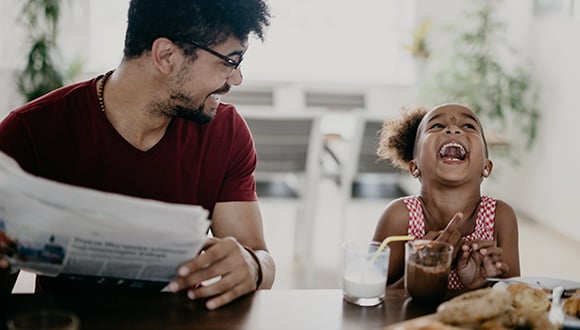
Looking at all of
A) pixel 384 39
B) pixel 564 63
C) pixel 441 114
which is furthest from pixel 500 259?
pixel 384 39

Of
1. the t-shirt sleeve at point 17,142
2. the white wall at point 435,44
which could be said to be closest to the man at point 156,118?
the t-shirt sleeve at point 17,142

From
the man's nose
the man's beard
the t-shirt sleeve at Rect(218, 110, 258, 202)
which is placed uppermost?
the man's nose

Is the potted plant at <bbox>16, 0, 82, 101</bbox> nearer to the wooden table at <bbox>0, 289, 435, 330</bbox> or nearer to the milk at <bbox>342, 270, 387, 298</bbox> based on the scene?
the wooden table at <bbox>0, 289, 435, 330</bbox>

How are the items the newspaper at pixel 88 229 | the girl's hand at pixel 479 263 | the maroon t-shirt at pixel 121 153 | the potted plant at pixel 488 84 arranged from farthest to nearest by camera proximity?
the potted plant at pixel 488 84
the maroon t-shirt at pixel 121 153
the girl's hand at pixel 479 263
the newspaper at pixel 88 229

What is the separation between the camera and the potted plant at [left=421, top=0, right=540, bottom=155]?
5285 mm

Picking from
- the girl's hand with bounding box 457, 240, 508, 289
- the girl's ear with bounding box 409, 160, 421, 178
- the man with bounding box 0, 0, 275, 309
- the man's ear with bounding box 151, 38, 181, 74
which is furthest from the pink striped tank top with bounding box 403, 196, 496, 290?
the man's ear with bounding box 151, 38, 181, 74

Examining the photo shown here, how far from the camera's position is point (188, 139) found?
1.77m

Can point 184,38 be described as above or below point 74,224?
above

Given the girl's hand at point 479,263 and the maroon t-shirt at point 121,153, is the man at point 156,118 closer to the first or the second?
the maroon t-shirt at point 121,153

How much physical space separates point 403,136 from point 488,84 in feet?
11.7

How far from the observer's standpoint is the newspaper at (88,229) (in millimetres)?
1145

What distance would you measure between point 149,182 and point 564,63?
3942 millimetres

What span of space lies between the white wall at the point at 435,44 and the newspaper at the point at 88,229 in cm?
402

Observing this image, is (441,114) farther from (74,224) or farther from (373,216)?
(373,216)
